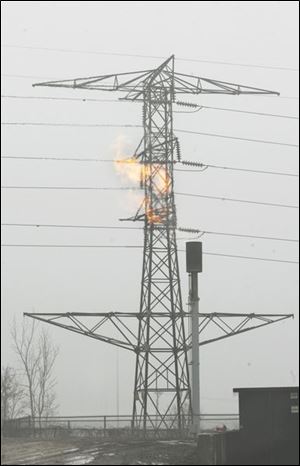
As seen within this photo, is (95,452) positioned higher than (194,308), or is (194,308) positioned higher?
(194,308)

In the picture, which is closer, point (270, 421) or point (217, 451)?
point (217, 451)

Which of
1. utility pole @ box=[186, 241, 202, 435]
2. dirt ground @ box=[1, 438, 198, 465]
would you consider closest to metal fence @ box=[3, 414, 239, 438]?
utility pole @ box=[186, 241, 202, 435]

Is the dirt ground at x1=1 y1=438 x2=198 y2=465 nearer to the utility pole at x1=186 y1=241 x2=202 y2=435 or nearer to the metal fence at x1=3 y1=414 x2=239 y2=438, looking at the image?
the metal fence at x1=3 y1=414 x2=239 y2=438

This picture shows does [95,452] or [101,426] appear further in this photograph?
[101,426]

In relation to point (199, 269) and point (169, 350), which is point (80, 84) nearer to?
point (199, 269)

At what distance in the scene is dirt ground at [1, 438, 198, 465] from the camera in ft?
65.3

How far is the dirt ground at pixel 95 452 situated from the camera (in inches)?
783

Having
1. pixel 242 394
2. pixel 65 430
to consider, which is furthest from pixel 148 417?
pixel 242 394

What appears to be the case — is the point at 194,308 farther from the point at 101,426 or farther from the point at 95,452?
the point at 95,452

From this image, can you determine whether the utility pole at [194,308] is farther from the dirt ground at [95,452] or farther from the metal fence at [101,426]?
the dirt ground at [95,452]

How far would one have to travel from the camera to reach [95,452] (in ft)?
74.8

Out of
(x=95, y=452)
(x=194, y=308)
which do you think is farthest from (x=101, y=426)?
(x=95, y=452)

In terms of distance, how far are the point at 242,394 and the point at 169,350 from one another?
36.2 ft

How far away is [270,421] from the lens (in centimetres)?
2202
